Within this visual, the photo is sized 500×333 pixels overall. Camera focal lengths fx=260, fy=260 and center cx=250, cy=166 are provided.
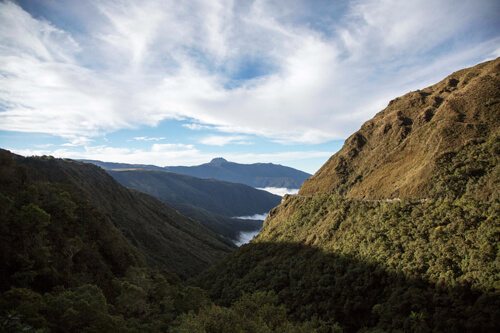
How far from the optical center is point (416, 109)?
5888 cm

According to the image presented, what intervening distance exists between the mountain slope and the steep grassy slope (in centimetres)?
2749

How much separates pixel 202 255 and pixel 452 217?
8889 centimetres

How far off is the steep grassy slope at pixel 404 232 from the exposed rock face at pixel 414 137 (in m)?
0.25

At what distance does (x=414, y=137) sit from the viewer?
51875 millimetres

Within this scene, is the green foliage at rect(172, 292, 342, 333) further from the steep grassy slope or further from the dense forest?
the steep grassy slope

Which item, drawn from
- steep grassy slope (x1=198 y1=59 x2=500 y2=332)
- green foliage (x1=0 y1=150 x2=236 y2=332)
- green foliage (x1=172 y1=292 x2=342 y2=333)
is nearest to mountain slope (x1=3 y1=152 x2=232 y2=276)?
green foliage (x1=0 y1=150 x2=236 y2=332)

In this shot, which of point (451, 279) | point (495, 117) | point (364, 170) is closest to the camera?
point (451, 279)

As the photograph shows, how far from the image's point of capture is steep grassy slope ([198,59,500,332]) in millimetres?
25188

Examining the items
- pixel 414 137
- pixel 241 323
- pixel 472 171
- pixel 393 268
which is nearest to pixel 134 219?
pixel 241 323

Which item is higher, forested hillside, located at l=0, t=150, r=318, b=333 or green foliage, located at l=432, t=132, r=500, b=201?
green foliage, located at l=432, t=132, r=500, b=201

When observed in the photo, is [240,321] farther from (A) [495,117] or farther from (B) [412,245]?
(A) [495,117]

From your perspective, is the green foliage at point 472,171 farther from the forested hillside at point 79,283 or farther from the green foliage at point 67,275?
the green foliage at point 67,275

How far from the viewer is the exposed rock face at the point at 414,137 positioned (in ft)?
135

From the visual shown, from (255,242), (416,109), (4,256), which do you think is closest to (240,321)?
(4,256)
